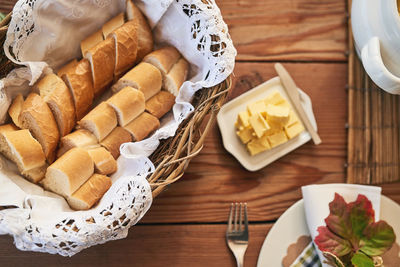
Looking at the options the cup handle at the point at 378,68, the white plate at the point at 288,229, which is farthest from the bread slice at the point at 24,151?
the cup handle at the point at 378,68

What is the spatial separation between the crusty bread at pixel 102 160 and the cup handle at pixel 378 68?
1.65 feet

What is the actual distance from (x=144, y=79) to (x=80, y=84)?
12 centimetres

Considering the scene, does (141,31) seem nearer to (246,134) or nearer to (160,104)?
(160,104)

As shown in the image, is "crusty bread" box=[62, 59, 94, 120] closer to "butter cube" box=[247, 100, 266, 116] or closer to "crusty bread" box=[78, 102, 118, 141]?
"crusty bread" box=[78, 102, 118, 141]

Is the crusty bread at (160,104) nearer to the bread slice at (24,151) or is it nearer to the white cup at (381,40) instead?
the bread slice at (24,151)

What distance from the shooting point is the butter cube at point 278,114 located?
2.90ft

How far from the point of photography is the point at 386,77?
750 mm

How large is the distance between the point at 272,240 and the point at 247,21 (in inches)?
19.3

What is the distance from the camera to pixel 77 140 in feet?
2.59

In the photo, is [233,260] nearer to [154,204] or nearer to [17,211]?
[154,204]

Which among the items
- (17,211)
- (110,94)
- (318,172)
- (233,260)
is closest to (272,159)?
(318,172)

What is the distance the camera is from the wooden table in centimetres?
90

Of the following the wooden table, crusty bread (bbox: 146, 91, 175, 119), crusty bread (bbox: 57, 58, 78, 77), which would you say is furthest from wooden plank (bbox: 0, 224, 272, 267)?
crusty bread (bbox: 57, 58, 78, 77)

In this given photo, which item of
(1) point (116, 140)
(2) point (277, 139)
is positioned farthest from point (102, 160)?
(2) point (277, 139)
